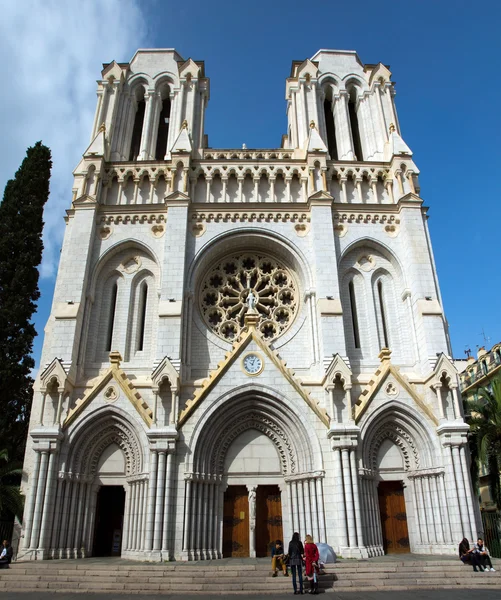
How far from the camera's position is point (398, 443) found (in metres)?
19.8

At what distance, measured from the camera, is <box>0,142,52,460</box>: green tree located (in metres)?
23.5

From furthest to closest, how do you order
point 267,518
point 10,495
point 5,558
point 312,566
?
1. point 10,495
2. point 267,518
3. point 5,558
4. point 312,566

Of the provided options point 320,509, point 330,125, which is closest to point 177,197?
point 330,125

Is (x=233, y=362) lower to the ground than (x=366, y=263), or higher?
lower

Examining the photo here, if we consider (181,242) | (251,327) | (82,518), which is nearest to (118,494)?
(82,518)

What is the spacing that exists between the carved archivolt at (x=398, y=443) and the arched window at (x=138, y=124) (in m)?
20.4

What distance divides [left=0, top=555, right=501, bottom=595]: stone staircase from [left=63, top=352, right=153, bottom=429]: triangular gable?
5206mm

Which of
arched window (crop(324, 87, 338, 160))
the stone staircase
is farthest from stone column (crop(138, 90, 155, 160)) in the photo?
the stone staircase

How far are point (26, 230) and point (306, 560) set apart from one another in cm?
2233

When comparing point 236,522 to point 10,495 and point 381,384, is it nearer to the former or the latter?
point 381,384

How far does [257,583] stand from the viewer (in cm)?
1377

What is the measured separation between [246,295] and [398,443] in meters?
9.59

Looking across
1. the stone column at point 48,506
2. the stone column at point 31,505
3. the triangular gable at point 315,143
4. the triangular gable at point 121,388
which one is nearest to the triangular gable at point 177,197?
the triangular gable at point 315,143

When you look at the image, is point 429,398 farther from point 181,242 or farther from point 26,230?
point 26,230
